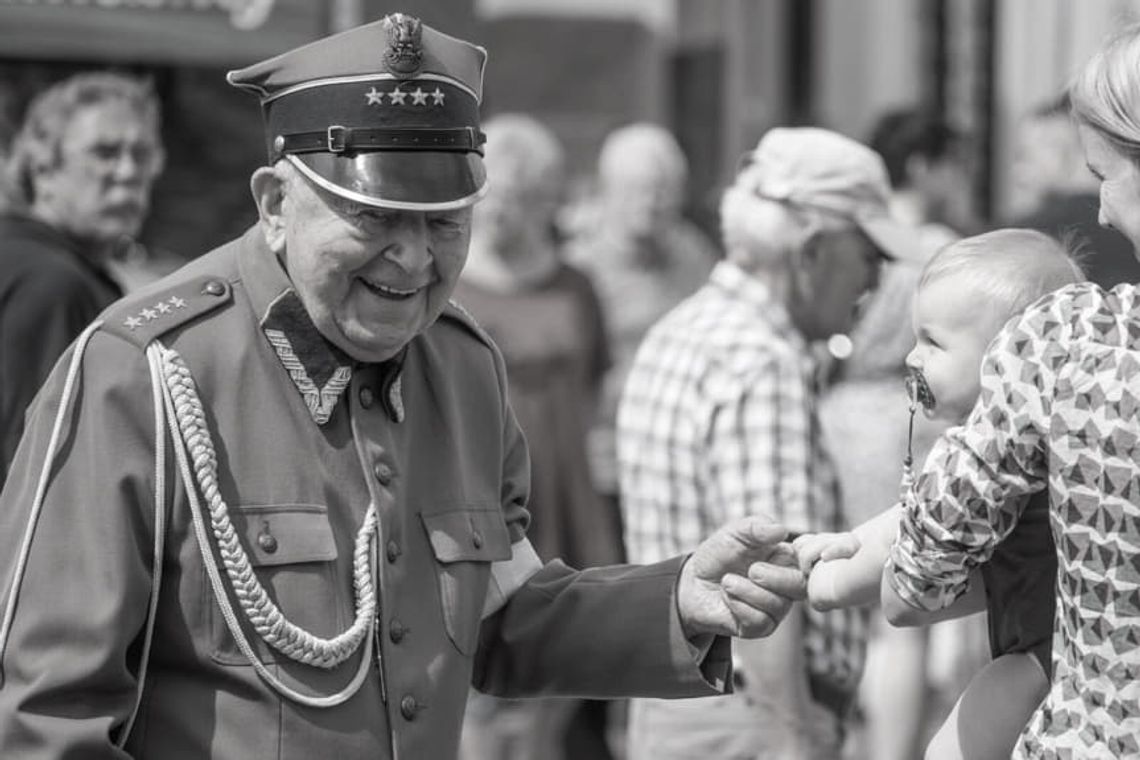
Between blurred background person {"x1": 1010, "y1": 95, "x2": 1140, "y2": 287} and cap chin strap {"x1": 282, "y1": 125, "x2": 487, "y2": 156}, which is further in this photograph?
blurred background person {"x1": 1010, "y1": 95, "x2": 1140, "y2": 287}

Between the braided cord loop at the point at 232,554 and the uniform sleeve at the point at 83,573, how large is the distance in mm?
44

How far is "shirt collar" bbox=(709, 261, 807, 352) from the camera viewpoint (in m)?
4.07

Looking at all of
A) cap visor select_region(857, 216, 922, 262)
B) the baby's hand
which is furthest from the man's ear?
cap visor select_region(857, 216, 922, 262)

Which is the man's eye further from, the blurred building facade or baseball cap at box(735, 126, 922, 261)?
baseball cap at box(735, 126, 922, 261)

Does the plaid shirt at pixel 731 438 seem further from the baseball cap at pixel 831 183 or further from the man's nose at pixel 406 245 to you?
the man's nose at pixel 406 245

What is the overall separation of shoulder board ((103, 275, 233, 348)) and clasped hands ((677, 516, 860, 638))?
764mm

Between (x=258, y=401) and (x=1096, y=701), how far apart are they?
1.12 meters

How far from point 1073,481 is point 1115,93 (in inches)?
16.9

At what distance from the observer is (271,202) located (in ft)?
9.36

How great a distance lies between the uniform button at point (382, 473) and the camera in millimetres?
2891

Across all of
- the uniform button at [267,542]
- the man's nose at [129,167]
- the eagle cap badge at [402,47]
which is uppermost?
the eagle cap badge at [402,47]

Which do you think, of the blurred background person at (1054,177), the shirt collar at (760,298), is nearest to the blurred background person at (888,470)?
the blurred background person at (1054,177)

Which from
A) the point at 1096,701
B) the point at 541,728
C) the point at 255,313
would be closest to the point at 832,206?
the point at 255,313

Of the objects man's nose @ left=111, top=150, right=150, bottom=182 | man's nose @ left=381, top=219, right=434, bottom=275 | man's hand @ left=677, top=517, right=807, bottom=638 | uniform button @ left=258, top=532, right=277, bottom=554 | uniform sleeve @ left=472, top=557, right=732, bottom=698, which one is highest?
man's nose @ left=381, top=219, right=434, bottom=275
